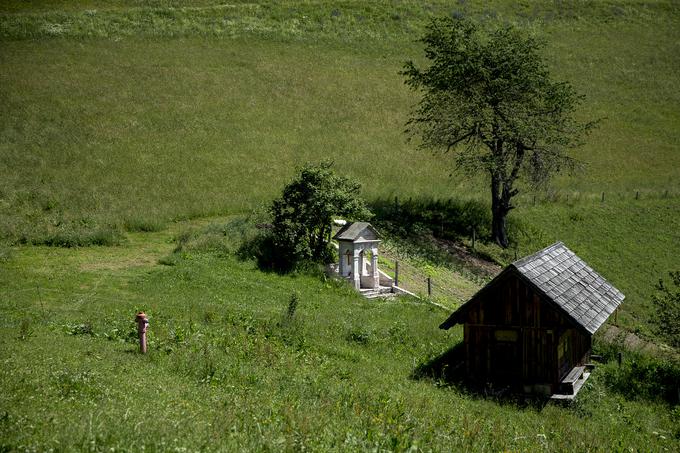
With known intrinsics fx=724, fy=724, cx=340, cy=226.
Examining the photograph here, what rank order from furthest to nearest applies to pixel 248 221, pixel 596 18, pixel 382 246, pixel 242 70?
pixel 596 18 → pixel 242 70 → pixel 382 246 → pixel 248 221

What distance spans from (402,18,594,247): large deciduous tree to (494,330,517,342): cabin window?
20780mm

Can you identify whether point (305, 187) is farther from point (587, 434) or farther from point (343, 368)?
point (587, 434)

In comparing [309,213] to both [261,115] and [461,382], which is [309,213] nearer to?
[461,382]

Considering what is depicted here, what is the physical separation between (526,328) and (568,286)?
2.73 meters

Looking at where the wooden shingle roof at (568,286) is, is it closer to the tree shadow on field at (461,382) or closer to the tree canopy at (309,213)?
the tree shadow on field at (461,382)

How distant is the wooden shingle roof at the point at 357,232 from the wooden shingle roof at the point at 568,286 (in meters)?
8.50

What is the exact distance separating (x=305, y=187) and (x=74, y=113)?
91.5 feet

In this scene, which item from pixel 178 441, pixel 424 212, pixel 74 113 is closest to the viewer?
pixel 178 441

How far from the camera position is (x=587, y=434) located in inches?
657

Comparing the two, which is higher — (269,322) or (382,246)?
(269,322)

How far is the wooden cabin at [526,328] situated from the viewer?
21.0 metres

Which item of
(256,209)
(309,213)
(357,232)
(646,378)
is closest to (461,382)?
(646,378)

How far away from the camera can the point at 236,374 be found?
Result: 1708 centimetres

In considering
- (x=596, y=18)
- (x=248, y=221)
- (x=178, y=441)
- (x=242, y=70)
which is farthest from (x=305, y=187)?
(x=596, y=18)
